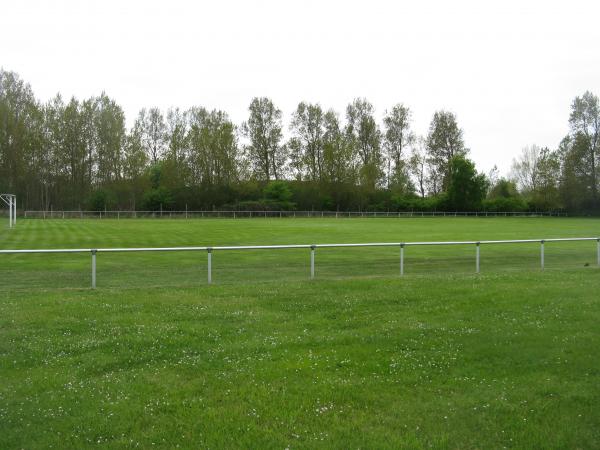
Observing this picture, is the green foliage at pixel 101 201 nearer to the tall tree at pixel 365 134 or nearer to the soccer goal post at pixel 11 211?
the soccer goal post at pixel 11 211

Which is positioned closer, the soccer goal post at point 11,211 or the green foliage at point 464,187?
the soccer goal post at point 11,211

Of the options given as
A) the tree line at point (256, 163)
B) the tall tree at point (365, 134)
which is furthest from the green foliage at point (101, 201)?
the tall tree at point (365, 134)

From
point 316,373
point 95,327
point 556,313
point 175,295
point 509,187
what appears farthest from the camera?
point 509,187

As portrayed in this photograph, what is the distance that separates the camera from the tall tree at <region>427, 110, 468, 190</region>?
96.7 m

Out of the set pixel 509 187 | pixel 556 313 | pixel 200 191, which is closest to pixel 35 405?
pixel 556 313

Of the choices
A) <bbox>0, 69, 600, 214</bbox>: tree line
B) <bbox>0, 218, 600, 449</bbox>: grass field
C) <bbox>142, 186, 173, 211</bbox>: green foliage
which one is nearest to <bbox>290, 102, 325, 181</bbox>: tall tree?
<bbox>0, 69, 600, 214</bbox>: tree line

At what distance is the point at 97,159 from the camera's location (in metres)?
77.5

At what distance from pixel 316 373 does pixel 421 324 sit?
2.67 meters

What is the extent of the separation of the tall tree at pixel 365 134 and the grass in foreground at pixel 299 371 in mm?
86065

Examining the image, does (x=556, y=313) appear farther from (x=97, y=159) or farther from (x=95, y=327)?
(x=97, y=159)

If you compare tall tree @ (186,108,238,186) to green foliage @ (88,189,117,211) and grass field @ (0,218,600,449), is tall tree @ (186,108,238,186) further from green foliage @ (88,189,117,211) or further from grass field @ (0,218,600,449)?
grass field @ (0,218,600,449)

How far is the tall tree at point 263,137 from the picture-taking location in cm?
8750

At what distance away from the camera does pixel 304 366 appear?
5.64 metres

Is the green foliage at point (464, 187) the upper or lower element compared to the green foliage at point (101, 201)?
upper
